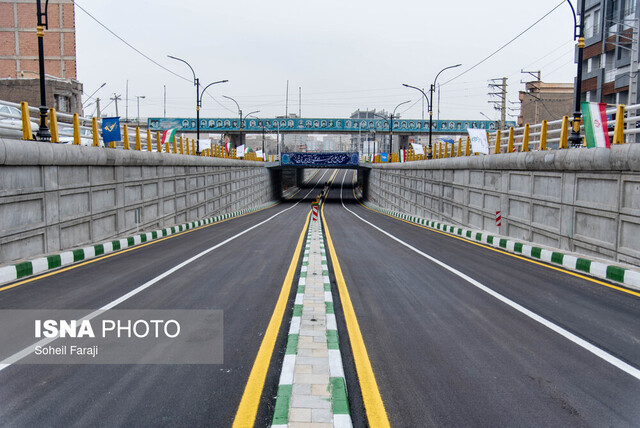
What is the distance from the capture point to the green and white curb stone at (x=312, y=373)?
407cm

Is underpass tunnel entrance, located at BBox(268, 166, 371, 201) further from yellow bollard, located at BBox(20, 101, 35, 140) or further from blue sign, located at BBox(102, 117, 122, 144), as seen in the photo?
yellow bollard, located at BBox(20, 101, 35, 140)

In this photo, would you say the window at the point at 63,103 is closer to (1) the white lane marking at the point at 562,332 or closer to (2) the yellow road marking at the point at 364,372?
(1) the white lane marking at the point at 562,332

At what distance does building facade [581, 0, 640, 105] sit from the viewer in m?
43.1

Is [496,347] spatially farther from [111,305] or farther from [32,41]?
[32,41]

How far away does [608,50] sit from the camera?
46.2 m

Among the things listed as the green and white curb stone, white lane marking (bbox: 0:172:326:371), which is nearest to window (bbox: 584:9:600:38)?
white lane marking (bbox: 0:172:326:371)

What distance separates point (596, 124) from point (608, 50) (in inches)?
1641

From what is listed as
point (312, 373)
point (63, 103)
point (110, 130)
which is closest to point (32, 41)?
point (63, 103)

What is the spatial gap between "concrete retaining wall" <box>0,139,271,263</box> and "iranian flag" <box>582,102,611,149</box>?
46.3ft

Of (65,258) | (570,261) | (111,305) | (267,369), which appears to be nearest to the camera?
(267,369)

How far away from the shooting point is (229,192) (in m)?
42.1

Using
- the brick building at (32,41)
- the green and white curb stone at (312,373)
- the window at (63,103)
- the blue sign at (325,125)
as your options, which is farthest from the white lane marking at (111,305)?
the blue sign at (325,125)

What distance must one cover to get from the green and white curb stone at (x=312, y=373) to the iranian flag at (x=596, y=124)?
29.6 ft

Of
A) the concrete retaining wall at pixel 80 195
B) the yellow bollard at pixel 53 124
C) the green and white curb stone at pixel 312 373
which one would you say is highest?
the yellow bollard at pixel 53 124
